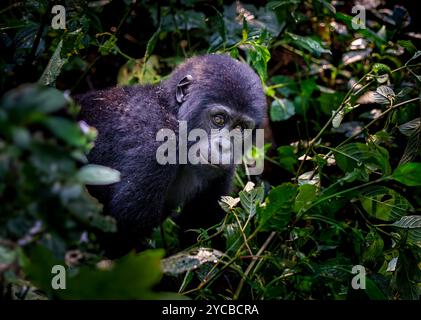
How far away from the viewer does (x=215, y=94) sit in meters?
3.53

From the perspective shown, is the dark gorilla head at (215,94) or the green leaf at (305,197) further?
the dark gorilla head at (215,94)

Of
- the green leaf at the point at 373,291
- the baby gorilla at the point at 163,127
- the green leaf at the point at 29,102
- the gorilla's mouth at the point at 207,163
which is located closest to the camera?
the green leaf at the point at 29,102

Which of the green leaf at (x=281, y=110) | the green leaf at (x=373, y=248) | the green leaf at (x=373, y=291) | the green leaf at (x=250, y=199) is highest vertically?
the green leaf at (x=250, y=199)

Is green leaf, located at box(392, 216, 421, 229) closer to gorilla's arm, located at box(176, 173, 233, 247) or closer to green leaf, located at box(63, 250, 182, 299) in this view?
gorilla's arm, located at box(176, 173, 233, 247)

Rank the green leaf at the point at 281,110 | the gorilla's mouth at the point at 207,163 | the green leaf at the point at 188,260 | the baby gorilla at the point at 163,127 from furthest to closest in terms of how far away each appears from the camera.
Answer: the green leaf at the point at 281,110
the gorilla's mouth at the point at 207,163
the baby gorilla at the point at 163,127
the green leaf at the point at 188,260

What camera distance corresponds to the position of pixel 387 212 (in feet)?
9.18

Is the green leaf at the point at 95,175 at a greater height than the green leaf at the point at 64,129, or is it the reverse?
the green leaf at the point at 64,129

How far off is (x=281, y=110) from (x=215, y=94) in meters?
1.45

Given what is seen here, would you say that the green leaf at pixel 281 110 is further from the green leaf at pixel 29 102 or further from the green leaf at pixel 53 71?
the green leaf at pixel 29 102

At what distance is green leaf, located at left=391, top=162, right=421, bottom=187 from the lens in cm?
247

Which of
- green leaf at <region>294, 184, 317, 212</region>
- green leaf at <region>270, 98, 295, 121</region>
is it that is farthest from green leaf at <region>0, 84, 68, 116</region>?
green leaf at <region>270, 98, 295, 121</region>

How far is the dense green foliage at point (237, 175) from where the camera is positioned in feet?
4.82

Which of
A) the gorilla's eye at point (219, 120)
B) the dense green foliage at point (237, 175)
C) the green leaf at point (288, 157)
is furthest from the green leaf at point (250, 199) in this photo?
the green leaf at point (288, 157)

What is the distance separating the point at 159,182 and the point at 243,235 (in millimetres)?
811
